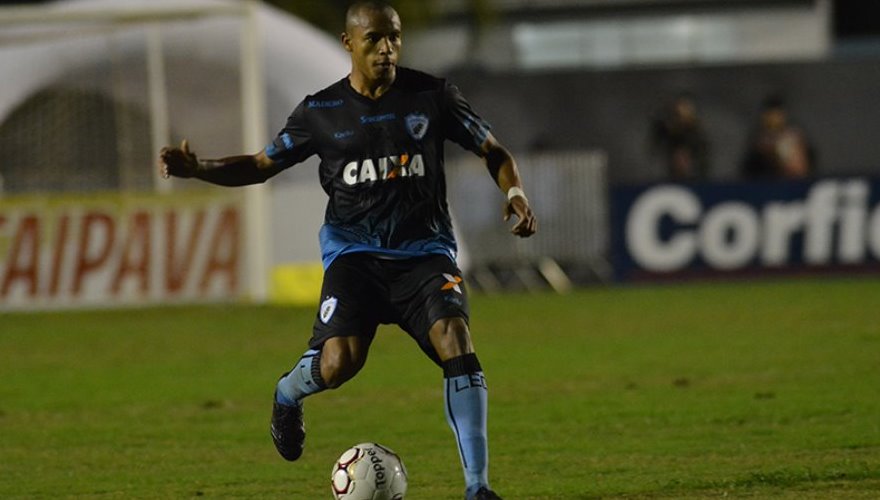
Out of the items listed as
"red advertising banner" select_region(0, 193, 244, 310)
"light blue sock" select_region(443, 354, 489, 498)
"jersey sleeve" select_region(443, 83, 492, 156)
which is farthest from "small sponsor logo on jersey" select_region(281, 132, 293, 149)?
"red advertising banner" select_region(0, 193, 244, 310)

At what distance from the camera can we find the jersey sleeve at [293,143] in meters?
8.16

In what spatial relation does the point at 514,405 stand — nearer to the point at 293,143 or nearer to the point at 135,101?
the point at 293,143

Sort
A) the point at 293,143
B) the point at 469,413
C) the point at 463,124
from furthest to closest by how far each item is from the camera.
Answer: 1. the point at 293,143
2. the point at 463,124
3. the point at 469,413

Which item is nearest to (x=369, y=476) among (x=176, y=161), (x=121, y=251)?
(x=176, y=161)

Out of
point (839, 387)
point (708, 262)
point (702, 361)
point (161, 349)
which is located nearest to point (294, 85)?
point (708, 262)

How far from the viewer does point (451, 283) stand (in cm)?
777

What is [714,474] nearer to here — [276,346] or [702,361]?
Result: [702,361]

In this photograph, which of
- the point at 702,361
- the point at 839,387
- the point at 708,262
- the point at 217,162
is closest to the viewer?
the point at 217,162

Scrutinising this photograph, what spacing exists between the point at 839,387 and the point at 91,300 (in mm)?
10840

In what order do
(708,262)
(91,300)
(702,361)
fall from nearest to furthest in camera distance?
(702,361) < (91,300) < (708,262)

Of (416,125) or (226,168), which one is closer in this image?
(416,125)

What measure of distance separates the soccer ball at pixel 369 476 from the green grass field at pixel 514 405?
60 cm

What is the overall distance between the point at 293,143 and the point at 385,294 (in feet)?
2.78

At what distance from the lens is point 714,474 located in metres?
8.45
